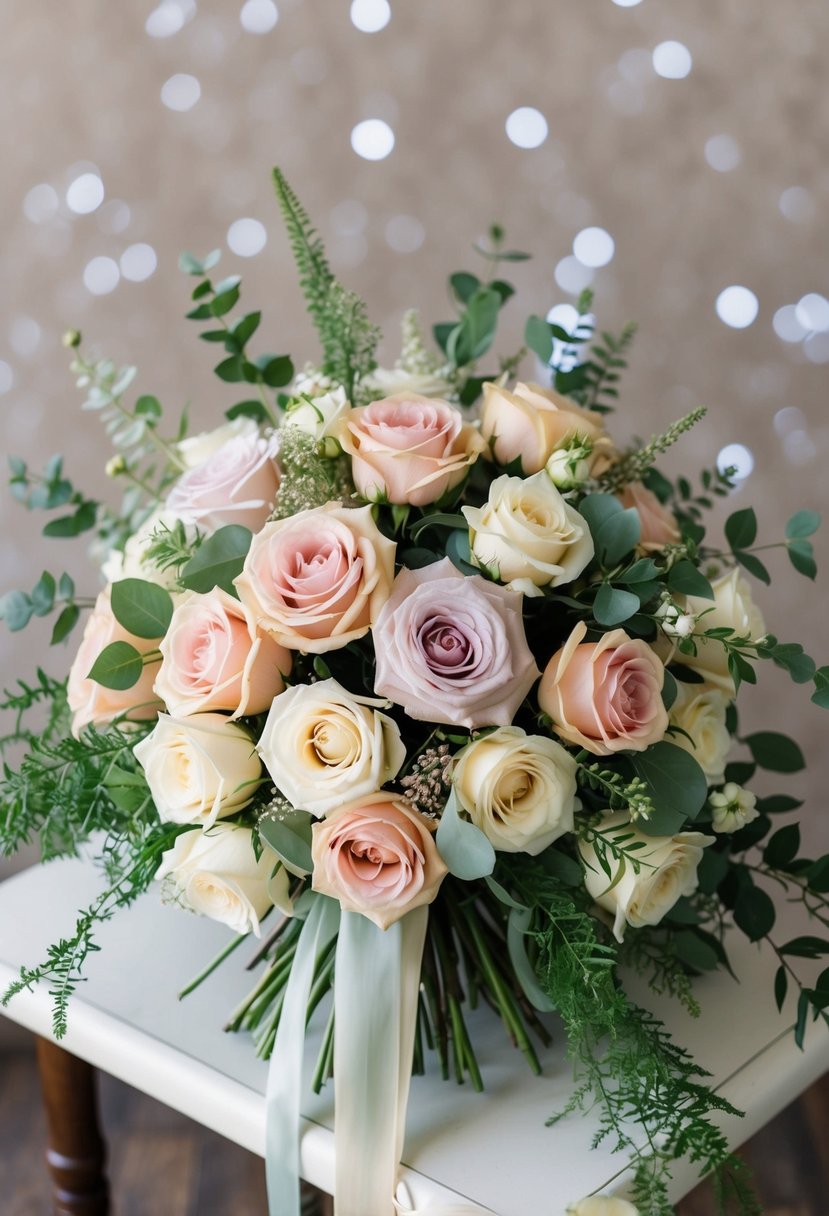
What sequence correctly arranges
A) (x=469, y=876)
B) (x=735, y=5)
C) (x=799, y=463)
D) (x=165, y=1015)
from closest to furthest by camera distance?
(x=469, y=876)
(x=165, y=1015)
(x=735, y=5)
(x=799, y=463)

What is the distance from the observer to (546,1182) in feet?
2.54

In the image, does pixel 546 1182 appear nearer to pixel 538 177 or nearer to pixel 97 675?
pixel 97 675

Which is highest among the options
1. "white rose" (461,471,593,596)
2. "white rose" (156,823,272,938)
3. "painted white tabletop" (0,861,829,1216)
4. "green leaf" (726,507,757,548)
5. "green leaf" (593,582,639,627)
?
"white rose" (461,471,593,596)

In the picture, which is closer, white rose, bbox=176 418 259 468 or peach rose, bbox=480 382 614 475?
peach rose, bbox=480 382 614 475

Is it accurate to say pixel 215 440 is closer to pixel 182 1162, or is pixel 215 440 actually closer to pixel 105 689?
pixel 105 689

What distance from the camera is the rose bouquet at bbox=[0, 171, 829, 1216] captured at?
713 millimetres

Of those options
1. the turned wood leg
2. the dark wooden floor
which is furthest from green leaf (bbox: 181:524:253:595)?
the dark wooden floor

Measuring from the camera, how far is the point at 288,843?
75 centimetres

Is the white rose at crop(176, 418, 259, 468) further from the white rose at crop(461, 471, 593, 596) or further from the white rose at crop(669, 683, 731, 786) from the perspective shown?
the white rose at crop(669, 683, 731, 786)

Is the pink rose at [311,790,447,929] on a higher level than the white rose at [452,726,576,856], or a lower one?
lower

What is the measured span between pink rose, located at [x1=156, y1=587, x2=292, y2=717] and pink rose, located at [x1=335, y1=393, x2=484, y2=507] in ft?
0.43

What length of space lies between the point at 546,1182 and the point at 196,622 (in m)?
0.46

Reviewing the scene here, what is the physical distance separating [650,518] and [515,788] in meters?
0.27

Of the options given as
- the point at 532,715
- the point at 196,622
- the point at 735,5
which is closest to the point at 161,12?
the point at 735,5
